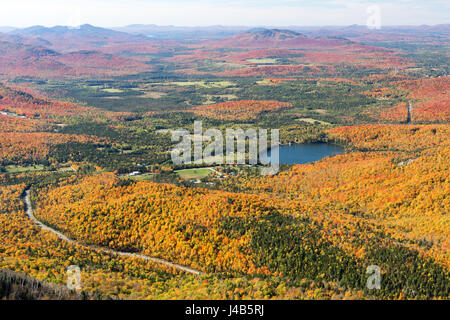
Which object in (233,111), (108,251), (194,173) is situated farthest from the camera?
(233,111)

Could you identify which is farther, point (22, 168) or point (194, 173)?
point (22, 168)

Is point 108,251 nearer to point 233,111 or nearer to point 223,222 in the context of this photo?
point 223,222

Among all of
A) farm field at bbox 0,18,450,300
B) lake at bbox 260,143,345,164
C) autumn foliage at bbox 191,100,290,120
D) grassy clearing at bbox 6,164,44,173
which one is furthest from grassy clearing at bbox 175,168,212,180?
autumn foliage at bbox 191,100,290,120

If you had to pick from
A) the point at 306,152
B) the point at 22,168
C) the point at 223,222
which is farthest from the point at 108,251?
the point at 306,152

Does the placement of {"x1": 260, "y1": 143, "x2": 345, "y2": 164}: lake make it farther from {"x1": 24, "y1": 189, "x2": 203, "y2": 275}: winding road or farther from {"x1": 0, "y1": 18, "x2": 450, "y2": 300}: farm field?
{"x1": 24, "y1": 189, "x2": 203, "y2": 275}: winding road

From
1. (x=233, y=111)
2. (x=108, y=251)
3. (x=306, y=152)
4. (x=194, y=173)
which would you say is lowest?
(x=108, y=251)
